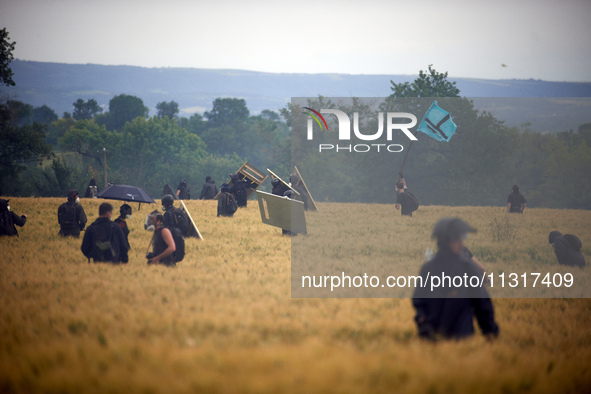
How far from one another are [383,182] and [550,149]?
34300 millimetres

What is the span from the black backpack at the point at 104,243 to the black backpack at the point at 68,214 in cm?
532

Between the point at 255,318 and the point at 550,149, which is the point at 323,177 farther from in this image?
the point at 255,318

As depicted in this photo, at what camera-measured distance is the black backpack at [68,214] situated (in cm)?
1633

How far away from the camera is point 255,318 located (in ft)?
26.2

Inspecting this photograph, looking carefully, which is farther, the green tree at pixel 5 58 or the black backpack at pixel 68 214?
the green tree at pixel 5 58

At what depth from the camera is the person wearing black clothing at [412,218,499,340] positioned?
560 cm

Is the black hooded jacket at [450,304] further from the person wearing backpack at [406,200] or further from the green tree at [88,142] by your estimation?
the green tree at [88,142]

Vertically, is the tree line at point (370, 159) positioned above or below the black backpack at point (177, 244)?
above

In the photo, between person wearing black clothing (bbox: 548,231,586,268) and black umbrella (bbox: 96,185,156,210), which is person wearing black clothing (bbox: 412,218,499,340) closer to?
person wearing black clothing (bbox: 548,231,586,268)

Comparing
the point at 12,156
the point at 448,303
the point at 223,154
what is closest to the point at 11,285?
the point at 448,303

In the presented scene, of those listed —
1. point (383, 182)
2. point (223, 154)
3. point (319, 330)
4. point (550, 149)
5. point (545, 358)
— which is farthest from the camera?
point (223, 154)

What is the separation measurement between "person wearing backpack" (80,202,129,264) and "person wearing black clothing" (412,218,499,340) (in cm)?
809

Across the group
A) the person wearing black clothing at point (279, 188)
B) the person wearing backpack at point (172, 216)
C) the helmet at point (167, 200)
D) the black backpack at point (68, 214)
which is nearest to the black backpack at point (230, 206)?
the person wearing black clothing at point (279, 188)

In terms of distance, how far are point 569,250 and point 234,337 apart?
1136 cm
